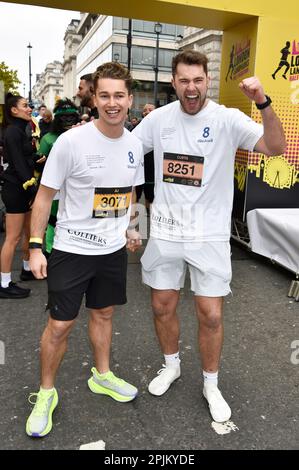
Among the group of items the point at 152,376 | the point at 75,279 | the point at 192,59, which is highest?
the point at 192,59

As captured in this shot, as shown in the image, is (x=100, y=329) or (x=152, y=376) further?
(x=152, y=376)

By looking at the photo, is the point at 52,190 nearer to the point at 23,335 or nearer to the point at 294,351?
the point at 23,335

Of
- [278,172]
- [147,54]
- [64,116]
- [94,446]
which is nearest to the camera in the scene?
[94,446]

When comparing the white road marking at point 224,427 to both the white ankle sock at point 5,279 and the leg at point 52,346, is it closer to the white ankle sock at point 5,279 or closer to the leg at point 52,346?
the leg at point 52,346

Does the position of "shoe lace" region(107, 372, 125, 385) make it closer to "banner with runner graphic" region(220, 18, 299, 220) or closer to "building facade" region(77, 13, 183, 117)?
"banner with runner graphic" region(220, 18, 299, 220)

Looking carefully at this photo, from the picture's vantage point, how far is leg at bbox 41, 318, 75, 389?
92.6 inches

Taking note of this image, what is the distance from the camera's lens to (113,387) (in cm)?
270

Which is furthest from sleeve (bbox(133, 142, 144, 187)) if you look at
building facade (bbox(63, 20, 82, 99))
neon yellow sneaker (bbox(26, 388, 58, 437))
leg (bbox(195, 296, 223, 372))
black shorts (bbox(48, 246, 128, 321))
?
building facade (bbox(63, 20, 82, 99))

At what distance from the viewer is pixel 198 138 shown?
251 centimetres

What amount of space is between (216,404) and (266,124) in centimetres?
162

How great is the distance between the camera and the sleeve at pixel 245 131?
243 cm

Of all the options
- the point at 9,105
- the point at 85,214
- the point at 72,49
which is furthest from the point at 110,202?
the point at 72,49

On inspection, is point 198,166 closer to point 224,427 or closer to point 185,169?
point 185,169

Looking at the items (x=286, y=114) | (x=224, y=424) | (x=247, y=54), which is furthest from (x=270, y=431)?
(x=247, y=54)
